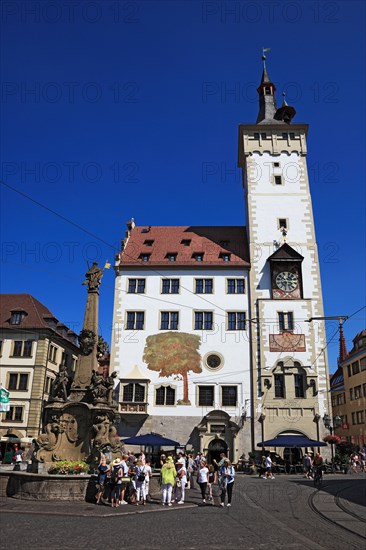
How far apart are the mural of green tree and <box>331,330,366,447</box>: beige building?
23892mm

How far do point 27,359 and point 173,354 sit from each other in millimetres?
13307

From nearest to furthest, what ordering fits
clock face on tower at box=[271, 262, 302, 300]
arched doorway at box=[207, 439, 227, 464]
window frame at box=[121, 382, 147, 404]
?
arched doorway at box=[207, 439, 227, 464], window frame at box=[121, 382, 147, 404], clock face on tower at box=[271, 262, 302, 300]

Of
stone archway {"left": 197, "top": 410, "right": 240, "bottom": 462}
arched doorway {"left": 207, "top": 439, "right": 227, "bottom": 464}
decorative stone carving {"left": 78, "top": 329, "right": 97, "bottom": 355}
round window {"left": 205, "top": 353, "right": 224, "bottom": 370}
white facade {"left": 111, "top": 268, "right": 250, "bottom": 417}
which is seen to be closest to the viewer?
decorative stone carving {"left": 78, "top": 329, "right": 97, "bottom": 355}

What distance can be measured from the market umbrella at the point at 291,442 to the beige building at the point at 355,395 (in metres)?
21.6

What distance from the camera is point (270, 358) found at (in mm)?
36156

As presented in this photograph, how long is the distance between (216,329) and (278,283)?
678 cm

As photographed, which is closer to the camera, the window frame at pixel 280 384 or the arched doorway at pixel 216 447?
the arched doorway at pixel 216 447

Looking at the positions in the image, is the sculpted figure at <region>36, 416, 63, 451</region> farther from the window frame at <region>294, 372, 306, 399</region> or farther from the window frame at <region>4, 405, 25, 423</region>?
the window frame at <region>294, 372, 306, 399</region>

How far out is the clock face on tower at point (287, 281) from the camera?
3853 cm

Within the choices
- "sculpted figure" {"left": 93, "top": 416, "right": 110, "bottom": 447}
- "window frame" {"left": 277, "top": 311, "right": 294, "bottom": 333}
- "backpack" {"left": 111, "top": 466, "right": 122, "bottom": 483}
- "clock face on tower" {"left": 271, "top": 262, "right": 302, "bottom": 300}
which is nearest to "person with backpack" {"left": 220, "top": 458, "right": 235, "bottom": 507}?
"backpack" {"left": 111, "top": 466, "right": 122, "bottom": 483}

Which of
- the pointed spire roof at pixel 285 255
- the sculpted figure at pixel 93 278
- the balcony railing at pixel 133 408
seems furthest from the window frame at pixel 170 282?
the sculpted figure at pixel 93 278

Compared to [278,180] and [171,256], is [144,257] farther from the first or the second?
[278,180]

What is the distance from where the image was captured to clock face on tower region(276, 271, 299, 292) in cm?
3853

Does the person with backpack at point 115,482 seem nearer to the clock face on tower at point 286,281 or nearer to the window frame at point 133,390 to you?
the window frame at point 133,390
